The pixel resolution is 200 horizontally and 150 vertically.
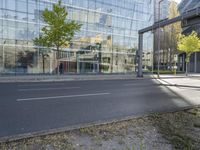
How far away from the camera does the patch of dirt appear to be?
13.1ft

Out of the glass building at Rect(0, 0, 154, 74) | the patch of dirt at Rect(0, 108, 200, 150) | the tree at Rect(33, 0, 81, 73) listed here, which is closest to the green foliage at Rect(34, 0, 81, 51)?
the tree at Rect(33, 0, 81, 73)

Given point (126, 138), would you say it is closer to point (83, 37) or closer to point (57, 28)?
point (57, 28)

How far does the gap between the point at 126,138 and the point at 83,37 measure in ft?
97.4

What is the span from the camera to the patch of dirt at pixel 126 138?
3.99m

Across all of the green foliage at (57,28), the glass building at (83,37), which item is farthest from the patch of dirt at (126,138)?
the glass building at (83,37)

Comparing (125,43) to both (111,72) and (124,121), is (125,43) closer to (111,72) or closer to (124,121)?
(111,72)

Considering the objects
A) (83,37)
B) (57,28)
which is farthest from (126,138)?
(83,37)

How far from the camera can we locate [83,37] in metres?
33.0

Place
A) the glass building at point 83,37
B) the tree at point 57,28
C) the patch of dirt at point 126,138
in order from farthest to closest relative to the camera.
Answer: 1. the glass building at point 83,37
2. the tree at point 57,28
3. the patch of dirt at point 126,138

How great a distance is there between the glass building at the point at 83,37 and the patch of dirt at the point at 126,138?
79.5 feet

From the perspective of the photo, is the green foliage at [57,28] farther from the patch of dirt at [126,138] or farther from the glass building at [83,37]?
the patch of dirt at [126,138]

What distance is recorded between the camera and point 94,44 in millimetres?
34156

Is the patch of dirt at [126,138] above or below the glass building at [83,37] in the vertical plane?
below

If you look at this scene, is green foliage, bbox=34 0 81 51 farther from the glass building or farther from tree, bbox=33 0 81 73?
the glass building
